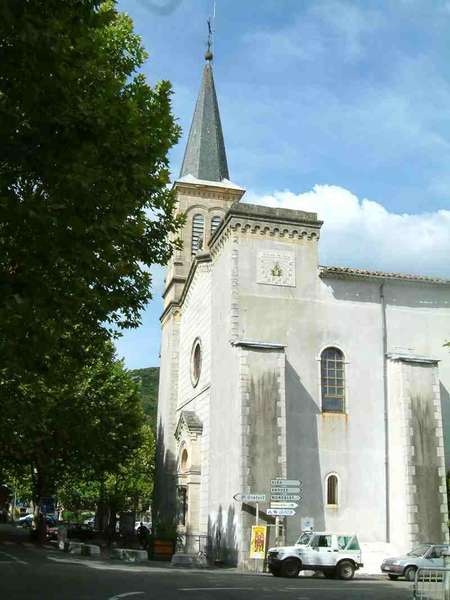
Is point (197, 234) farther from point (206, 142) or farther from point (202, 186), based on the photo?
point (206, 142)

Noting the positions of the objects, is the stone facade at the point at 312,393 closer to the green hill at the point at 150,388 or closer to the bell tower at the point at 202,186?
the bell tower at the point at 202,186

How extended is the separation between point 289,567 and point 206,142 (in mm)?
26597

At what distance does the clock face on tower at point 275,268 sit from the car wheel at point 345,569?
1032 centimetres

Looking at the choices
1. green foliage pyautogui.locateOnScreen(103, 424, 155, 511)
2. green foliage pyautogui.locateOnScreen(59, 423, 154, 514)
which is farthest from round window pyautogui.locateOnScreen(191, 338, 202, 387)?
green foliage pyautogui.locateOnScreen(103, 424, 155, 511)

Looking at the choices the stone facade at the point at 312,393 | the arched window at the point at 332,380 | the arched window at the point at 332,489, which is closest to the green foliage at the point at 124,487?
the stone facade at the point at 312,393

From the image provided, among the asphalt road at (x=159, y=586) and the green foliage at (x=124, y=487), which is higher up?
the green foliage at (x=124, y=487)

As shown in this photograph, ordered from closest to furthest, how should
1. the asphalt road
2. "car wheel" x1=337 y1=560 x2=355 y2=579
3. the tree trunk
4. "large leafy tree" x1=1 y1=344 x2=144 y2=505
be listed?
the asphalt road, "car wheel" x1=337 y1=560 x2=355 y2=579, "large leafy tree" x1=1 y1=344 x2=144 y2=505, the tree trunk

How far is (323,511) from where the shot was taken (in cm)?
2383

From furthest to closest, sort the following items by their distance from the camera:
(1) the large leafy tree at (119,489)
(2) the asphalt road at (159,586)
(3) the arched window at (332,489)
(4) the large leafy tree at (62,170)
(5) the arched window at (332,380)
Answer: (1) the large leafy tree at (119,489) → (5) the arched window at (332,380) → (3) the arched window at (332,489) → (2) the asphalt road at (159,586) → (4) the large leafy tree at (62,170)

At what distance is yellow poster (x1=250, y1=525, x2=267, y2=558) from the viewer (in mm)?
21406

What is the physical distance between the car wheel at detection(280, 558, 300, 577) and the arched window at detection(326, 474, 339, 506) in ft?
16.2

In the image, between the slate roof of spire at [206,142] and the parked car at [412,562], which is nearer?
the parked car at [412,562]

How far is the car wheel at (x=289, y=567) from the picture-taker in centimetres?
1925

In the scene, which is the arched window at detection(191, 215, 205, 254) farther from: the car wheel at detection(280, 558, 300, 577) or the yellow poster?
the car wheel at detection(280, 558, 300, 577)
